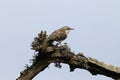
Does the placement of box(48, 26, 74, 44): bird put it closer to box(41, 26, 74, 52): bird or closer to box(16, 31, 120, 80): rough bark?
box(41, 26, 74, 52): bird

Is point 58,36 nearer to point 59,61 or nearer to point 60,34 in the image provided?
point 60,34

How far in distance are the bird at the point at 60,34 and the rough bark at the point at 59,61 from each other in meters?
0.18

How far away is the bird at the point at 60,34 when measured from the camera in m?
14.8

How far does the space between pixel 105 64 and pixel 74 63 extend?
0.87 m

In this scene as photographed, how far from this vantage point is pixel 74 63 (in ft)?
49.9

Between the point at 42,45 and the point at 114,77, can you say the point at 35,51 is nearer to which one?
the point at 42,45

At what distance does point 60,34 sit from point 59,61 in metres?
0.76

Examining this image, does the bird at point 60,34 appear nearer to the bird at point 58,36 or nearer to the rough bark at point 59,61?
the bird at point 58,36

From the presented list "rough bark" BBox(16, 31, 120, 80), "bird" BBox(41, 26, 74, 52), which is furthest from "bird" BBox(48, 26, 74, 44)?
"rough bark" BBox(16, 31, 120, 80)

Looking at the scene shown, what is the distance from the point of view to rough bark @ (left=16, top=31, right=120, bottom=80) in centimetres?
1465

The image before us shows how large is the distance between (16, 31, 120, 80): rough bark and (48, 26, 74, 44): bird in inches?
7.2

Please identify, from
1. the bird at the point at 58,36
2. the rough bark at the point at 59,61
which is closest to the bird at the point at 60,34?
the bird at the point at 58,36

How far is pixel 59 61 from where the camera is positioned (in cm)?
1508

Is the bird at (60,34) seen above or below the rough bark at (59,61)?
above
